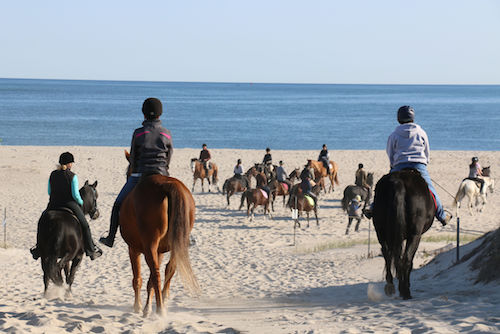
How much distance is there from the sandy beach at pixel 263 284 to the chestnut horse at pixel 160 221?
0.78 m

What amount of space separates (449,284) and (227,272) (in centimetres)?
545

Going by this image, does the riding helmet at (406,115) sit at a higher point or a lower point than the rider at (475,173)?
lower

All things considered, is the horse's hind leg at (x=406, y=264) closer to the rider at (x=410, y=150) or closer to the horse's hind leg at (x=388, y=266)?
the horse's hind leg at (x=388, y=266)

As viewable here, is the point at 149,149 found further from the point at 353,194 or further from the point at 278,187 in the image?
the point at 278,187

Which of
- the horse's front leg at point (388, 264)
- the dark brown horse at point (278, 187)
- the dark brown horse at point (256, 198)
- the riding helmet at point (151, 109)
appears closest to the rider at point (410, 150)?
the horse's front leg at point (388, 264)

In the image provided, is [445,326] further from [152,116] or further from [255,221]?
[255,221]

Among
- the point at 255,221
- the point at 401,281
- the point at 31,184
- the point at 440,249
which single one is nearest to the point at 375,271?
the point at 440,249

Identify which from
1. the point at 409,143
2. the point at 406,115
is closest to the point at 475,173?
the point at 406,115

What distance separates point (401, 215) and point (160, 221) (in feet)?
11.1

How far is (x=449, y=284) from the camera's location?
11.0 m

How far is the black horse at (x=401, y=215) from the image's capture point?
9203 mm

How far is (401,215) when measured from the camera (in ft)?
30.1

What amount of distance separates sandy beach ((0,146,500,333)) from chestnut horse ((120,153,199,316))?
2.55 feet

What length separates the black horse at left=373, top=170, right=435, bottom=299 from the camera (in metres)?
9.20
